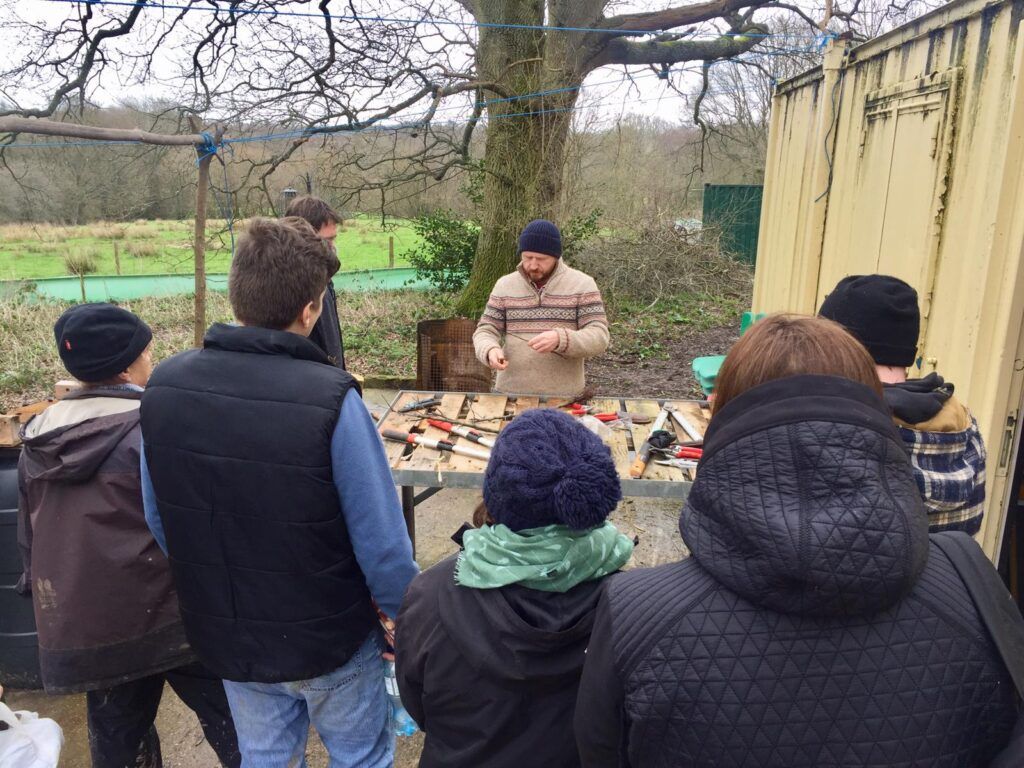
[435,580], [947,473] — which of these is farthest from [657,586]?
[947,473]

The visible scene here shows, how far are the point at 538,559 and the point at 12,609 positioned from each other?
8.80ft

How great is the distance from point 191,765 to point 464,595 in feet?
6.63

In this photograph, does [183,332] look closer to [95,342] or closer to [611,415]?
[611,415]

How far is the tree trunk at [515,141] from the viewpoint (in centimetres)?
799

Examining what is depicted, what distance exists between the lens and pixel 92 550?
2031 mm

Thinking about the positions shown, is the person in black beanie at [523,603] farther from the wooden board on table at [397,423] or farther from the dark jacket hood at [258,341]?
the wooden board on table at [397,423]

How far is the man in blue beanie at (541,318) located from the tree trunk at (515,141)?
4.59 metres

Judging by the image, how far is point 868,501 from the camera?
947mm

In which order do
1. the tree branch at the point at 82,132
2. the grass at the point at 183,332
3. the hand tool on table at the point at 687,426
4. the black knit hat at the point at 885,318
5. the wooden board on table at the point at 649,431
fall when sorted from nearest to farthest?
the black knit hat at the point at 885,318
the wooden board on table at the point at 649,431
the hand tool on table at the point at 687,426
the tree branch at the point at 82,132
the grass at the point at 183,332

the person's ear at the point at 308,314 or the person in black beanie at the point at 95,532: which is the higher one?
the person's ear at the point at 308,314

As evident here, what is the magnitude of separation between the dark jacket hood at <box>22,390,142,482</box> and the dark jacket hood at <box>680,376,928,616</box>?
1690 millimetres

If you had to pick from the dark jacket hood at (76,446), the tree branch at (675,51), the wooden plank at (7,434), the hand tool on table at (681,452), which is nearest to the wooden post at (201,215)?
the wooden plank at (7,434)

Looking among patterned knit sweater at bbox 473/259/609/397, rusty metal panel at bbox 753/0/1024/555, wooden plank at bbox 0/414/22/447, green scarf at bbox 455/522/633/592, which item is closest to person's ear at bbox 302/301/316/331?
green scarf at bbox 455/522/633/592

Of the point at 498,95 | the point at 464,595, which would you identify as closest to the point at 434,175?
the point at 498,95
